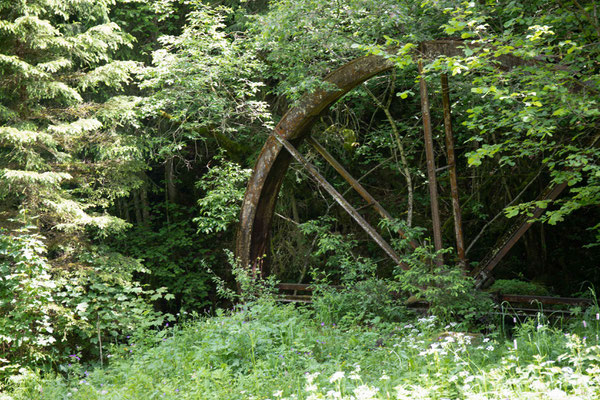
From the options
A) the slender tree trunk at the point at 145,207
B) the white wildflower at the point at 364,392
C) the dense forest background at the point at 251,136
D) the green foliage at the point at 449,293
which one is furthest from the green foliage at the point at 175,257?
the white wildflower at the point at 364,392

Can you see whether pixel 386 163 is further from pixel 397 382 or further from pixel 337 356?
pixel 397 382

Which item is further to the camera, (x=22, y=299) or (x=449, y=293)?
(x=22, y=299)

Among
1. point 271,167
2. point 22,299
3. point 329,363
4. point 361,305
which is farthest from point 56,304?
point 329,363

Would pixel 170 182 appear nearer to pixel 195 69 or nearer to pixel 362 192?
pixel 195 69

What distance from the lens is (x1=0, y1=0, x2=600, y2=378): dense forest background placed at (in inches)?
162

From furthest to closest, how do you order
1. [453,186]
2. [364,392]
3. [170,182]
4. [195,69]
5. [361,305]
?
[170,182] < [195,69] < [361,305] < [453,186] < [364,392]

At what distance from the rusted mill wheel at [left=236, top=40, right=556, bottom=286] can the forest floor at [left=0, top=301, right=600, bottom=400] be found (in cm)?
179

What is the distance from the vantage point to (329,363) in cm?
376

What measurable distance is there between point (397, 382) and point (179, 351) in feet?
7.35

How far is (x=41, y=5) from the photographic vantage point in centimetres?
613

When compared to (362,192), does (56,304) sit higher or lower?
lower

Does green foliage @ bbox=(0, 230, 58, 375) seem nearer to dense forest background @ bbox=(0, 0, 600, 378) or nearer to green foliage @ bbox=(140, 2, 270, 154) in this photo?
dense forest background @ bbox=(0, 0, 600, 378)

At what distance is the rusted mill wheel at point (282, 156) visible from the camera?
234 inches

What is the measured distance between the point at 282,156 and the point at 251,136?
204 cm
